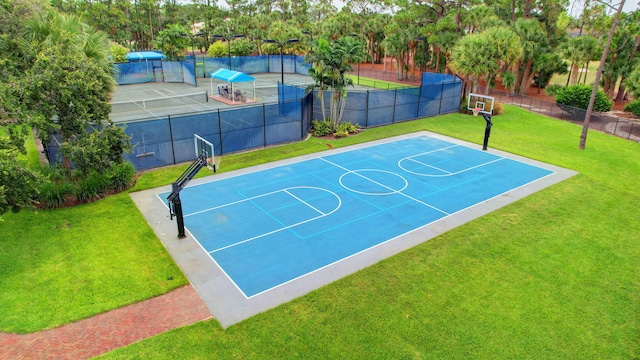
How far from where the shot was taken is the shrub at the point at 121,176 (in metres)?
15.6

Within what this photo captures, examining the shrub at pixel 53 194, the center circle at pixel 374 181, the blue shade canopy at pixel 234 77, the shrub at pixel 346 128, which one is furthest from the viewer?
the blue shade canopy at pixel 234 77

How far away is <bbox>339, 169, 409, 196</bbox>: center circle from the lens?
1614cm

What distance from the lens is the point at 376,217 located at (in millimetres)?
13930

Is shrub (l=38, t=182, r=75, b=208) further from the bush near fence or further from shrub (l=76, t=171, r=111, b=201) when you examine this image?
the bush near fence

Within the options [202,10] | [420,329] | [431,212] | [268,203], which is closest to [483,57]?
[431,212]

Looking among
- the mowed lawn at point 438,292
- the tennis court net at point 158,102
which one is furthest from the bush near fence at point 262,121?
the tennis court net at point 158,102

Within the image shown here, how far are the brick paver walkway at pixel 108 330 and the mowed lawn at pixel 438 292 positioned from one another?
30 cm

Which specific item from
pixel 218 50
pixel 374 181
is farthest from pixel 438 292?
pixel 218 50

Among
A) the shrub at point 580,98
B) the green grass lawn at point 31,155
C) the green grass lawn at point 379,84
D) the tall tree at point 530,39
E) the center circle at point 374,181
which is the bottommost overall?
the center circle at point 374,181

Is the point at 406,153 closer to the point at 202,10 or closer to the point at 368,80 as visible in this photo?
the point at 368,80

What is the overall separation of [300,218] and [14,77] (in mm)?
9888

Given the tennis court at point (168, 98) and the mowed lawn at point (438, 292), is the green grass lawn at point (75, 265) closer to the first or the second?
the mowed lawn at point (438, 292)

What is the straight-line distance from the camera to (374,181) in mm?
17078

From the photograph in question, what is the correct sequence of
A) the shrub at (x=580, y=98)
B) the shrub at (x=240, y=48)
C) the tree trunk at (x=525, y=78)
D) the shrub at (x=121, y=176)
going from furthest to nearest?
the shrub at (x=240, y=48)
the tree trunk at (x=525, y=78)
the shrub at (x=580, y=98)
the shrub at (x=121, y=176)
